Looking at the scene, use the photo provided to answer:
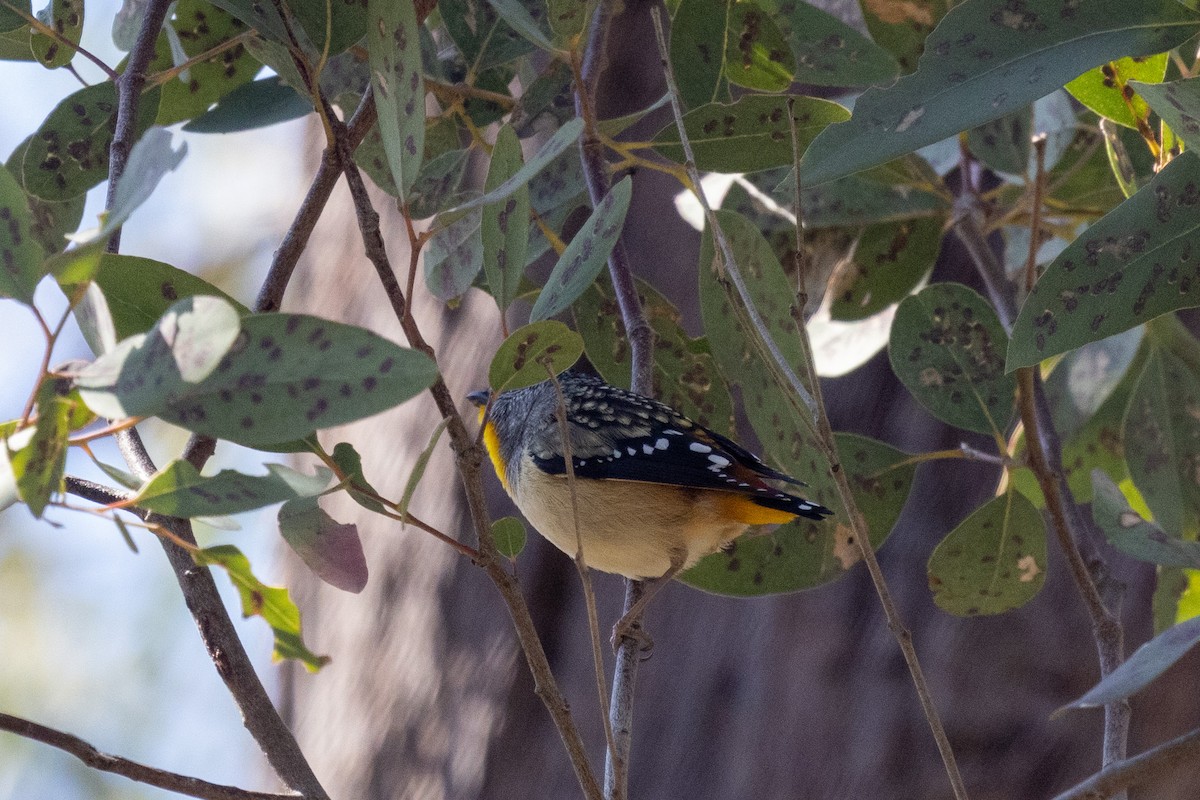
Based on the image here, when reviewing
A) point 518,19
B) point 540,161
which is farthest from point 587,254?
point 518,19

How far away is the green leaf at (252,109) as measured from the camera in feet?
Answer: 6.11

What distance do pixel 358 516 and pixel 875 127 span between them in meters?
2.32

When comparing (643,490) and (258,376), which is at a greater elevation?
(643,490)

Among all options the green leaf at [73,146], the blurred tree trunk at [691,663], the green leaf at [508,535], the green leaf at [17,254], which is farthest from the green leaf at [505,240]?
the blurred tree trunk at [691,663]

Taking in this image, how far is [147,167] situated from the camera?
0.92 meters

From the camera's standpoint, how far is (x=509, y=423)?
229cm

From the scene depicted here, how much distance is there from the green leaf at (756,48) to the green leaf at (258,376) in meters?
1.09

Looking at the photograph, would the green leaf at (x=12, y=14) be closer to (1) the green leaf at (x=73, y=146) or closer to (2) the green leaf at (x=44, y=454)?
(1) the green leaf at (x=73, y=146)

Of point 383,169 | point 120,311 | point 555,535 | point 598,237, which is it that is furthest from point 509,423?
point 120,311

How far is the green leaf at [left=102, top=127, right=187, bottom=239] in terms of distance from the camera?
2.95 ft

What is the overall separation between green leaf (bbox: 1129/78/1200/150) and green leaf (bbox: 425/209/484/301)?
903 millimetres

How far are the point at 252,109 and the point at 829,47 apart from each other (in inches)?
38.2

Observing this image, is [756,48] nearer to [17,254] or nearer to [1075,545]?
[1075,545]

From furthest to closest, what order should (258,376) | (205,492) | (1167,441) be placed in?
(1167,441) < (205,492) < (258,376)
